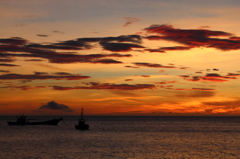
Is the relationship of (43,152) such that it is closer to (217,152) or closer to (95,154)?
(95,154)

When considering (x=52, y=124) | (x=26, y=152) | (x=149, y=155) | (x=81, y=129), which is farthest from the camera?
(x=52, y=124)

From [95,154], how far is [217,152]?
2708cm

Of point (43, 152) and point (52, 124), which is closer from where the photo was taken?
point (43, 152)

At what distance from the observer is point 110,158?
55.3 m

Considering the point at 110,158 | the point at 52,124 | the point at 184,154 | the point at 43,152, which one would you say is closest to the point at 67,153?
the point at 43,152

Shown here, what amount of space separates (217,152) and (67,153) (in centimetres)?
3288

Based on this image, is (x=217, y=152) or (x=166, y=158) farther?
(x=217, y=152)

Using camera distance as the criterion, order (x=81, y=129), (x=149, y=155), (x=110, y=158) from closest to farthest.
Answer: (x=110, y=158) < (x=149, y=155) < (x=81, y=129)

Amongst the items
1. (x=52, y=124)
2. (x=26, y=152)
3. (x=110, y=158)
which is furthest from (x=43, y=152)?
(x=52, y=124)

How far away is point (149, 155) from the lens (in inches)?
2335

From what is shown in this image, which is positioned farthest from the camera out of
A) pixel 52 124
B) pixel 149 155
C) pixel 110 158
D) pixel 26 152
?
pixel 52 124

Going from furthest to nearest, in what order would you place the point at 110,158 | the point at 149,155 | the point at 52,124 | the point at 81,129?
the point at 52,124, the point at 81,129, the point at 149,155, the point at 110,158

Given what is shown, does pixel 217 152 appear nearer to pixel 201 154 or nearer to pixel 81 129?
pixel 201 154

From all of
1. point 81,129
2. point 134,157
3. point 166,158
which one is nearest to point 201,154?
point 166,158
